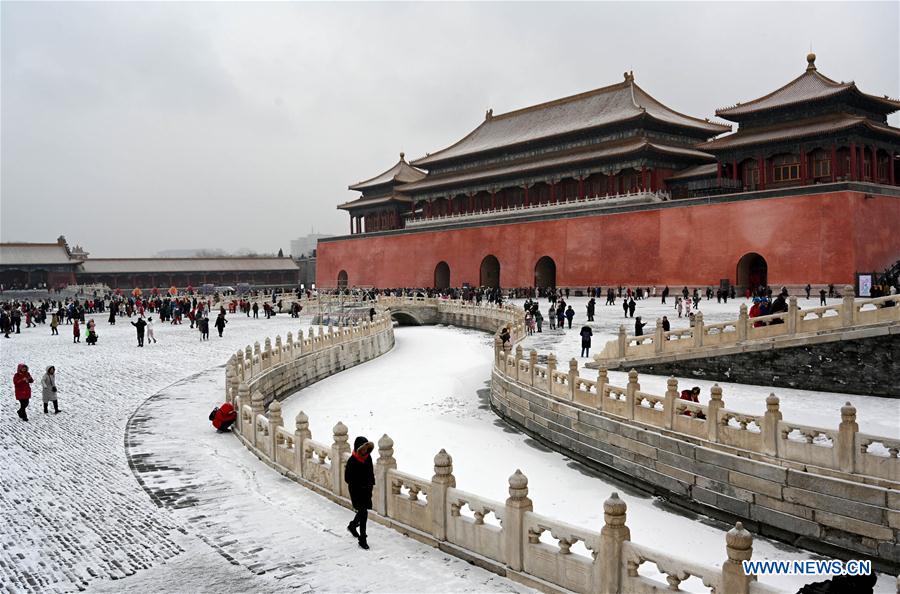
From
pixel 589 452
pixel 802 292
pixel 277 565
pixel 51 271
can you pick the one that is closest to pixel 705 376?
pixel 589 452

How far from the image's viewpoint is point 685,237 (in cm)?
3253

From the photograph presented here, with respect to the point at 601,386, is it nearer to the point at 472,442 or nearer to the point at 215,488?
the point at 472,442

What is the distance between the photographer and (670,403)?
11.0 metres

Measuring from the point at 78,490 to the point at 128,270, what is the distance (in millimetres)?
53622

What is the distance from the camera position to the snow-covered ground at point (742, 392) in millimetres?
11562

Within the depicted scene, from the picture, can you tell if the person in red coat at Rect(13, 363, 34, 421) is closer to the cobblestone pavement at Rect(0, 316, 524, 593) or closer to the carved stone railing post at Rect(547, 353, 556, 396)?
the cobblestone pavement at Rect(0, 316, 524, 593)

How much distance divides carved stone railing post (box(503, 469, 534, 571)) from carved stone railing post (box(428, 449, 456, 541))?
82 cm

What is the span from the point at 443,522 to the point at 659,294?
93.6 feet

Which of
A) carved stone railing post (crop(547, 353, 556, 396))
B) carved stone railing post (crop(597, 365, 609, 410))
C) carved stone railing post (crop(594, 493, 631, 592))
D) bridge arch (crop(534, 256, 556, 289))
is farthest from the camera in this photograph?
bridge arch (crop(534, 256, 556, 289))

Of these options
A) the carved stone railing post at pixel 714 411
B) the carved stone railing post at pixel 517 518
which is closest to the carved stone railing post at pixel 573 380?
the carved stone railing post at pixel 714 411

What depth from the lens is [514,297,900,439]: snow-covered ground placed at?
11.6 metres

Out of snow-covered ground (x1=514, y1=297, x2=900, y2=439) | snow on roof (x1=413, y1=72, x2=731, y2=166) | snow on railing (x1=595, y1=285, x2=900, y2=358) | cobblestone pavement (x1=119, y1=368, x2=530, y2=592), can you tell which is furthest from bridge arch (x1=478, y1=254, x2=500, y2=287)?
cobblestone pavement (x1=119, y1=368, x2=530, y2=592)

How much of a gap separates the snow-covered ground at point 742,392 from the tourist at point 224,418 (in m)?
8.12

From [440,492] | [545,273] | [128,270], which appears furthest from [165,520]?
[128,270]
